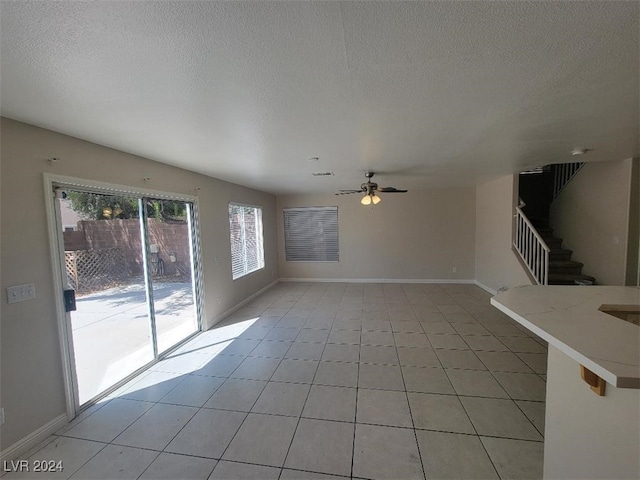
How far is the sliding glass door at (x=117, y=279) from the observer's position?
235 cm

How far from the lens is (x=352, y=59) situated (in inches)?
49.9

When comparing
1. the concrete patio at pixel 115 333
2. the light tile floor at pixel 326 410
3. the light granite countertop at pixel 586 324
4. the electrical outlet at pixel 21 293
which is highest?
the electrical outlet at pixel 21 293

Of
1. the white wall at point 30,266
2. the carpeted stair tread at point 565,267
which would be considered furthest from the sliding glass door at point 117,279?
the carpeted stair tread at point 565,267

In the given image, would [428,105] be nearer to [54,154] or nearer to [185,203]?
Answer: [54,154]

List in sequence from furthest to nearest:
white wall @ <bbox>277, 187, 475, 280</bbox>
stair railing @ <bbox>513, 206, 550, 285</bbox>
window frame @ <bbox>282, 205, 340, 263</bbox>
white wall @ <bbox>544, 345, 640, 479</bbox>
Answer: window frame @ <bbox>282, 205, 340, 263</bbox>, white wall @ <bbox>277, 187, 475, 280</bbox>, stair railing @ <bbox>513, 206, 550, 285</bbox>, white wall @ <bbox>544, 345, 640, 479</bbox>

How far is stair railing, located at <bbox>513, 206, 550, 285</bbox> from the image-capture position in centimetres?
389

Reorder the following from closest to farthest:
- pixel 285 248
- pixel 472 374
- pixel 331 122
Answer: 1. pixel 331 122
2. pixel 472 374
3. pixel 285 248

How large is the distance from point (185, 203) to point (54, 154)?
1.63 meters

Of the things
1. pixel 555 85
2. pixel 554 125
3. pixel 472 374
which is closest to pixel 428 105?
pixel 555 85

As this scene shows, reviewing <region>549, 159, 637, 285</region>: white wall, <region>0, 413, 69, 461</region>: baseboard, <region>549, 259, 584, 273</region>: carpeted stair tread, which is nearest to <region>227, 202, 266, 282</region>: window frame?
<region>0, 413, 69, 461</region>: baseboard

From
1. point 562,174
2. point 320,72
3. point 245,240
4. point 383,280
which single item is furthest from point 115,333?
point 562,174

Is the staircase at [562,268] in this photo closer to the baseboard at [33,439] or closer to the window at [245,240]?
the window at [245,240]

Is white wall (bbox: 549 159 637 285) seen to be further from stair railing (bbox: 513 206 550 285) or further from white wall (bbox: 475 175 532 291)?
white wall (bbox: 475 175 532 291)

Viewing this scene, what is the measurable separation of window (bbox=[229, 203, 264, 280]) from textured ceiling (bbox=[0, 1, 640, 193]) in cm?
260
